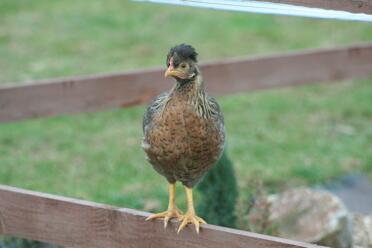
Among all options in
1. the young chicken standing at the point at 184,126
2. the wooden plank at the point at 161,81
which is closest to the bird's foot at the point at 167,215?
the young chicken standing at the point at 184,126

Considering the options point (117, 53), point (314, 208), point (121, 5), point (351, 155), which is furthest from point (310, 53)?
point (121, 5)

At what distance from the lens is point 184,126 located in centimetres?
304

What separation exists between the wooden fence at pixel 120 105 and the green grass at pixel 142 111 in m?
0.67

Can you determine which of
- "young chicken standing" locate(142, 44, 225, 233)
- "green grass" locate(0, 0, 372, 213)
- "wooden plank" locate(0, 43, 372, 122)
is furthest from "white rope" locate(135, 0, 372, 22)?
"wooden plank" locate(0, 43, 372, 122)

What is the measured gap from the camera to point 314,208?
4.81 metres

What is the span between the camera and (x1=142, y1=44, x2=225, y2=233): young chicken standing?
300 cm

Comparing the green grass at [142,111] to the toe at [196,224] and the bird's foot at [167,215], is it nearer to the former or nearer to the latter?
the bird's foot at [167,215]

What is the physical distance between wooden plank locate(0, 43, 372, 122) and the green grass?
2.13ft

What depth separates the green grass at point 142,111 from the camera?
594 centimetres

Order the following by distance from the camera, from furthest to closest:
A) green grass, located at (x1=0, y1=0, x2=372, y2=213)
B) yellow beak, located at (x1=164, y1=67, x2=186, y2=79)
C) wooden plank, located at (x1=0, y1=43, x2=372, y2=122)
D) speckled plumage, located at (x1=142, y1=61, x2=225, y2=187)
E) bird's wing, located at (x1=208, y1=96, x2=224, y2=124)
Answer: green grass, located at (x1=0, y1=0, x2=372, y2=213), wooden plank, located at (x1=0, y1=43, x2=372, y2=122), bird's wing, located at (x1=208, y1=96, x2=224, y2=124), speckled plumage, located at (x1=142, y1=61, x2=225, y2=187), yellow beak, located at (x1=164, y1=67, x2=186, y2=79)

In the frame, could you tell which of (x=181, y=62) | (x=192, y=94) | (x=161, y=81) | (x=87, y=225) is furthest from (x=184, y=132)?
(x=161, y=81)

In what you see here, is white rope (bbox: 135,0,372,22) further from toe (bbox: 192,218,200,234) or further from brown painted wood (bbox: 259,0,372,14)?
toe (bbox: 192,218,200,234)

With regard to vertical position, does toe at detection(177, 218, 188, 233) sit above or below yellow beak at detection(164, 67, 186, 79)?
below

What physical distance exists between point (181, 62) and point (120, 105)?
8.16 feet
